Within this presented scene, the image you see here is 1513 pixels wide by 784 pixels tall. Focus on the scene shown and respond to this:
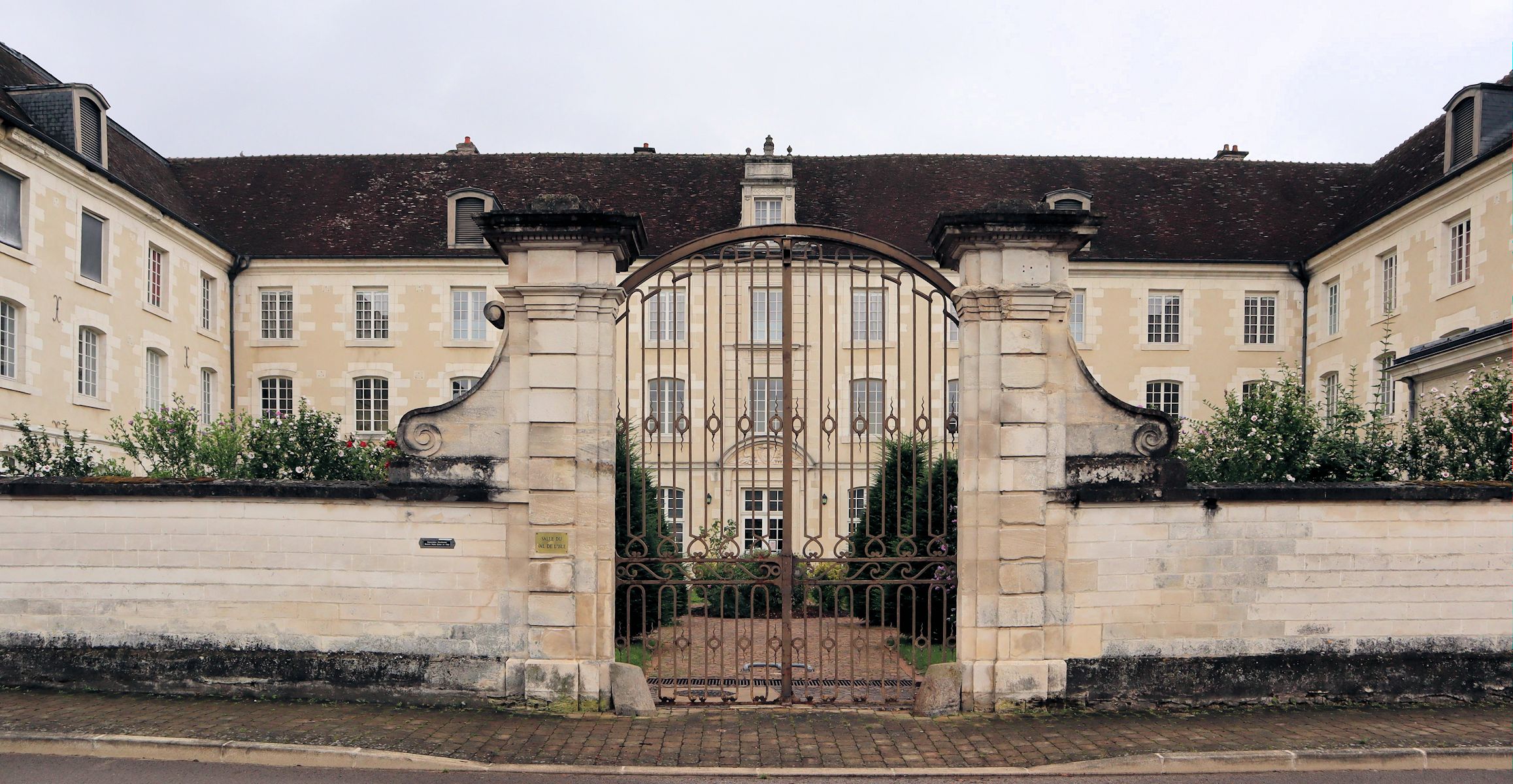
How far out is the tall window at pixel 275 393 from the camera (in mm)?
24594

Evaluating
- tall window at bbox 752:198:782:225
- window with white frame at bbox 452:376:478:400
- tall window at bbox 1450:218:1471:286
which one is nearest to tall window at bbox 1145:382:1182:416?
tall window at bbox 1450:218:1471:286

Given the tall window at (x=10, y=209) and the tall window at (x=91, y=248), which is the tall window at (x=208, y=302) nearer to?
the tall window at (x=91, y=248)

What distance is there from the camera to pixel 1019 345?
23.0 feet

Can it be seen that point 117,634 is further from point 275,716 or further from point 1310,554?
point 1310,554

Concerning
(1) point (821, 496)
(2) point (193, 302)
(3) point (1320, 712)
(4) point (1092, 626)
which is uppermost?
(2) point (193, 302)

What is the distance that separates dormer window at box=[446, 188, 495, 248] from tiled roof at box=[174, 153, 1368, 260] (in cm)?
31

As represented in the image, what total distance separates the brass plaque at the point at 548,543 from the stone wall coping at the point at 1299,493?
329cm

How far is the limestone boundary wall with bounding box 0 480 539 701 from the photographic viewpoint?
7.00 meters

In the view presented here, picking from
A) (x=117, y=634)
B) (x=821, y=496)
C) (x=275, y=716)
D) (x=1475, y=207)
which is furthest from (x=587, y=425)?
(x=1475, y=207)

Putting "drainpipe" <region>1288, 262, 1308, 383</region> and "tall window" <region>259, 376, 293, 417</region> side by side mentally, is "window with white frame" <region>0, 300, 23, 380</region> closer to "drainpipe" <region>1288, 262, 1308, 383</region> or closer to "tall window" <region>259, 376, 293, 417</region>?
"tall window" <region>259, 376, 293, 417</region>

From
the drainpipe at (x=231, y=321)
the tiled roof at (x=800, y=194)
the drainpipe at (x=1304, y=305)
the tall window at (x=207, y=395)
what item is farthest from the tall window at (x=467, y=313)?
the drainpipe at (x=1304, y=305)

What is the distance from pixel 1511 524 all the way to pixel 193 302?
916 inches

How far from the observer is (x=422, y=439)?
275 inches

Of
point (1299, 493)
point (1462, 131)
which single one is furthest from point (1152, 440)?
point (1462, 131)
